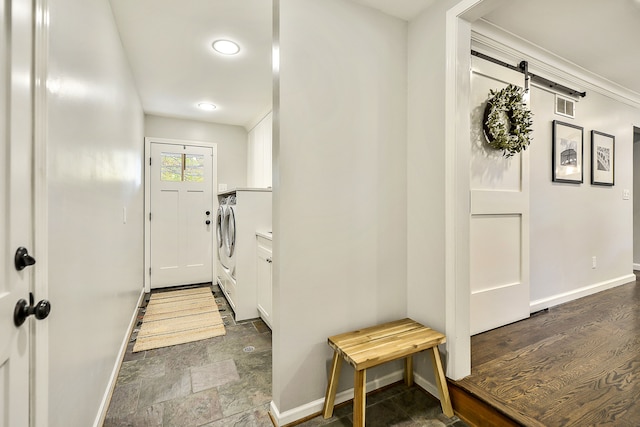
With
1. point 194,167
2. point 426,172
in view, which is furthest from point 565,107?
point 194,167

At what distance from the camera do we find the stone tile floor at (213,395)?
156cm

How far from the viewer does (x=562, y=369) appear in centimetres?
172

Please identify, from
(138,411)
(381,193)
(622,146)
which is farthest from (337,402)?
(622,146)

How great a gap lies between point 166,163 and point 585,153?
16.2 ft

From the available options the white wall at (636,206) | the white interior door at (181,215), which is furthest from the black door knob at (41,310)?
the white wall at (636,206)

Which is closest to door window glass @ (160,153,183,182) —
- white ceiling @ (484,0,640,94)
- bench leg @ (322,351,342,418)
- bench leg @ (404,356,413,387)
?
bench leg @ (322,351,342,418)

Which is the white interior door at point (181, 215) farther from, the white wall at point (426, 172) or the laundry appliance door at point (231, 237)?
the white wall at point (426, 172)

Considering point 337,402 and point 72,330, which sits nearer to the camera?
point 72,330

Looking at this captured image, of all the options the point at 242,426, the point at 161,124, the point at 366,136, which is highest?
the point at 161,124

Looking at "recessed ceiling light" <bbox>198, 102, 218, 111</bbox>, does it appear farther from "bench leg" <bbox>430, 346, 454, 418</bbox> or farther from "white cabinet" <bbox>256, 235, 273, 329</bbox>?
"bench leg" <bbox>430, 346, 454, 418</bbox>

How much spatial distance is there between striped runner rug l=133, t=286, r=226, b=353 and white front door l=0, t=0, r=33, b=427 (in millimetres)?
1778

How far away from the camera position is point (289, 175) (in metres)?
1.56

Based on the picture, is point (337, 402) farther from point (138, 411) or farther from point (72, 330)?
point (72, 330)

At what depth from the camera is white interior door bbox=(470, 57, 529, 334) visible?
2102mm
